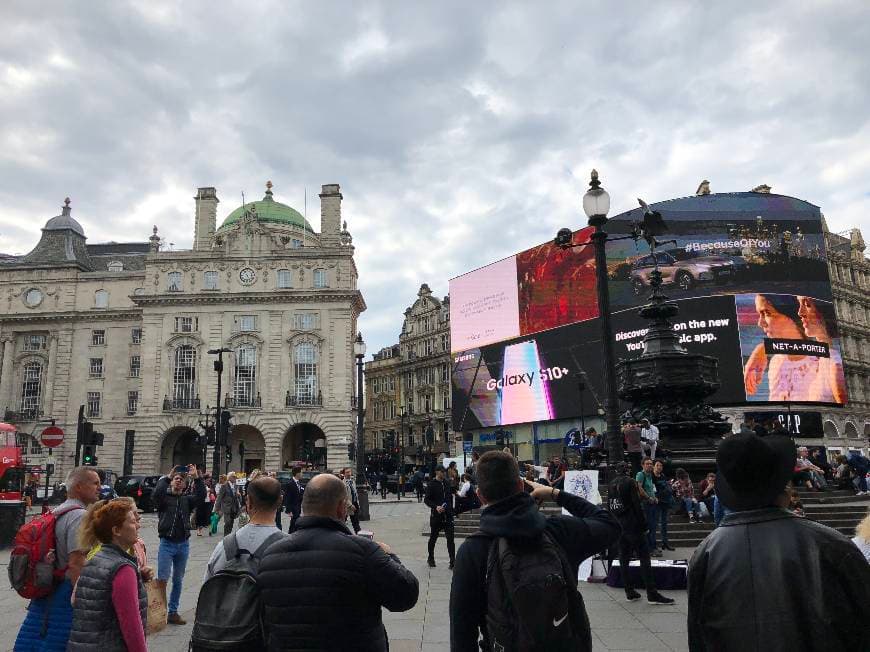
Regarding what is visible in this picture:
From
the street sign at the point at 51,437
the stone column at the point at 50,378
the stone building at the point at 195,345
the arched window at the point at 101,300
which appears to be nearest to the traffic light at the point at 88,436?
the street sign at the point at 51,437

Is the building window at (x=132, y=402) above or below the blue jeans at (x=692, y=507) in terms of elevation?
above

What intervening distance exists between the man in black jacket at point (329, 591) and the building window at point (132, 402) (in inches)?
2399

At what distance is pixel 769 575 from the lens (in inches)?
103

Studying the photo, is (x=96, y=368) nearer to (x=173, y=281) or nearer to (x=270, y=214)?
(x=173, y=281)

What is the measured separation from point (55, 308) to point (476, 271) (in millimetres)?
38668

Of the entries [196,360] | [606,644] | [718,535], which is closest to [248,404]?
[196,360]

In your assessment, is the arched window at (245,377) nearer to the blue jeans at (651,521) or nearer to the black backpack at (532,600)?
the blue jeans at (651,521)

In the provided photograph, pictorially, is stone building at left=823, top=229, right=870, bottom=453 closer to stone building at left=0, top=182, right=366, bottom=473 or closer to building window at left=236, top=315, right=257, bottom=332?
stone building at left=0, top=182, right=366, bottom=473

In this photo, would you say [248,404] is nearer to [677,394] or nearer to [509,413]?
[509,413]

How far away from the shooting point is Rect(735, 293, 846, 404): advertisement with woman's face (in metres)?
45.1

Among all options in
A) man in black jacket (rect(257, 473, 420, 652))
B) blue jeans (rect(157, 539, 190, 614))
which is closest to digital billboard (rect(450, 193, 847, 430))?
blue jeans (rect(157, 539, 190, 614))

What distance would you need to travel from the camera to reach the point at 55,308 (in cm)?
6109

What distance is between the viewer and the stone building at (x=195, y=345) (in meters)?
54.6

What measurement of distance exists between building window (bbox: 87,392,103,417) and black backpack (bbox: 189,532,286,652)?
62066 millimetres
